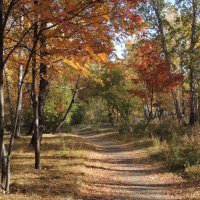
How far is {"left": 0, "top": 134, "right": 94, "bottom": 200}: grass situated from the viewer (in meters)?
8.95

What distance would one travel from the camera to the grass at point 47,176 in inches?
352

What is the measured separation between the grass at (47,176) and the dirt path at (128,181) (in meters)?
0.41

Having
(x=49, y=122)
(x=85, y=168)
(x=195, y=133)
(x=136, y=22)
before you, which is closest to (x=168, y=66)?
(x=195, y=133)

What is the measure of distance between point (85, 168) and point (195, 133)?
6718 mm

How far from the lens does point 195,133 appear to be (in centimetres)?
1689

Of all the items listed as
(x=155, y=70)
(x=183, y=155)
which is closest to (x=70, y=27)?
(x=183, y=155)

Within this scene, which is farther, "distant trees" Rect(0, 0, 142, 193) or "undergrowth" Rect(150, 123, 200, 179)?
"undergrowth" Rect(150, 123, 200, 179)

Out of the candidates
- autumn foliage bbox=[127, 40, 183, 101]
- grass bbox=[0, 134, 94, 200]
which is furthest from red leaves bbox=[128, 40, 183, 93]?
grass bbox=[0, 134, 94, 200]

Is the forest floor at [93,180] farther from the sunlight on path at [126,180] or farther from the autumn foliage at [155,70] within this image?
the autumn foliage at [155,70]

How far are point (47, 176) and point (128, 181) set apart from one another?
2796 mm

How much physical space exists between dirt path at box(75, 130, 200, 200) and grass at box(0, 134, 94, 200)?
0.41 meters

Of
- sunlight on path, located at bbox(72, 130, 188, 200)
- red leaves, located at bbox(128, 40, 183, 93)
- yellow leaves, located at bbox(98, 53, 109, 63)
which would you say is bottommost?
sunlight on path, located at bbox(72, 130, 188, 200)

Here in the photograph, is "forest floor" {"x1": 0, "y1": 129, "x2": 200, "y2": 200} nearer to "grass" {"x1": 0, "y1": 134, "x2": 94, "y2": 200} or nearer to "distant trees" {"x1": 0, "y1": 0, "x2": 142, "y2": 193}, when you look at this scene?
"grass" {"x1": 0, "y1": 134, "x2": 94, "y2": 200}

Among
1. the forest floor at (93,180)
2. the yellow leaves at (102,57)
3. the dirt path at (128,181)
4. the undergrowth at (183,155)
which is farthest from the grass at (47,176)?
the yellow leaves at (102,57)
